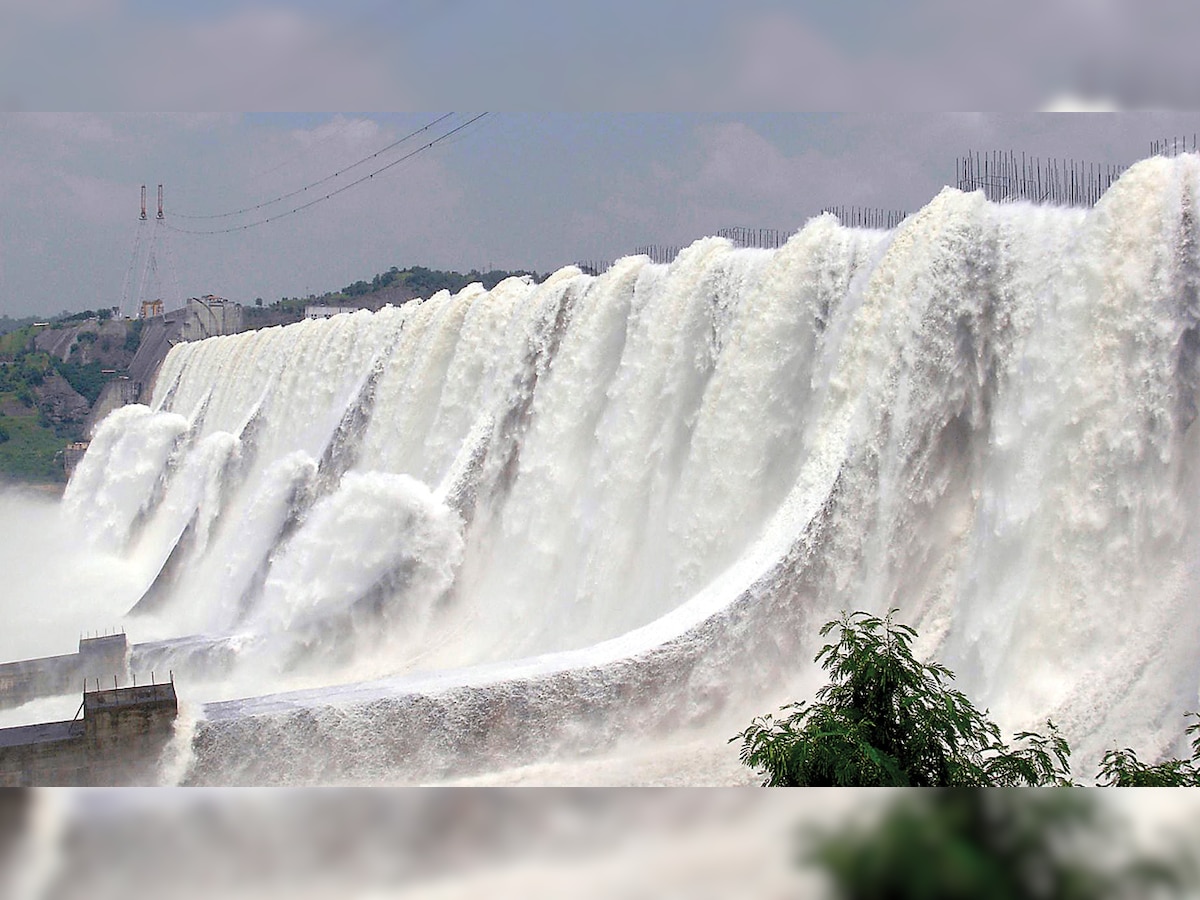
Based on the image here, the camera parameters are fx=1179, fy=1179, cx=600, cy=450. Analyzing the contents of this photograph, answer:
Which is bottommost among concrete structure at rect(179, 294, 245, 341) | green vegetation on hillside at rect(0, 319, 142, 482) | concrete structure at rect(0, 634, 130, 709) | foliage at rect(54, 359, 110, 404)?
concrete structure at rect(0, 634, 130, 709)

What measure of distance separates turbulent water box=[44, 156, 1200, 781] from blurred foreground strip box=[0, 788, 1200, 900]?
3.41m

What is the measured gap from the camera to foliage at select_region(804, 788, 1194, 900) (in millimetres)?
1357

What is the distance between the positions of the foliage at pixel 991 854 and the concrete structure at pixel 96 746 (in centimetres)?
418

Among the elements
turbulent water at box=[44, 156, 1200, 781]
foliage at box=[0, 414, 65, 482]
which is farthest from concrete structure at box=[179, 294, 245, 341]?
foliage at box=[0, 414, 65, 482]

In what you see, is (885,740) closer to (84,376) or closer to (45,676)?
(84,376)

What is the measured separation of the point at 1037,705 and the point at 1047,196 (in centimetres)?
249

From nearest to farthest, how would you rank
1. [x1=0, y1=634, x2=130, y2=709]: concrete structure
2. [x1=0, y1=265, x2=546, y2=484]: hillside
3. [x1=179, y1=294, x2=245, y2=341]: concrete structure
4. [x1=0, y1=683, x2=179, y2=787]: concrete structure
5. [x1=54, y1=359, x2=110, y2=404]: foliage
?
1. [x1=0, y1=683, x2=179, y2=787]: concrete structure
2. [x1=0, y1=265, x2=546, y2=484]: hillside
3. [x1=54, y1=359, x2=110, y2=404]: foliage
4. [x1=0, y1=634, x2=130, y2=709]: concrete structure
5. [x1=179, y1=294, x2=245, y2=341]: concrete structure

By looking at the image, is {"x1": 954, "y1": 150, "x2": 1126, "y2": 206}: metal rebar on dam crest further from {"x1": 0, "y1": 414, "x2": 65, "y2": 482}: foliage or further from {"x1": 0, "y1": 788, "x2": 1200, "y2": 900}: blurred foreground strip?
{"x1": 0, "y1": 414, "x2": 65, "y2": 482}: foliage

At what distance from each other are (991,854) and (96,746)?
175 inches

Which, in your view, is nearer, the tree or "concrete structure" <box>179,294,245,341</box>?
the tree

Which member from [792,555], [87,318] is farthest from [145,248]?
[792,555]

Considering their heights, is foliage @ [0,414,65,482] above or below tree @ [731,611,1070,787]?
above

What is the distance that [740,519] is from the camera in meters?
6.80

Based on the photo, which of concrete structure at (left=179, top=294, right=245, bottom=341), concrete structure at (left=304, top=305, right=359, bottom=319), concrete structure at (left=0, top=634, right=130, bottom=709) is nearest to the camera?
concrete structure at (left=0, top=634, right=130, bottom=709)
